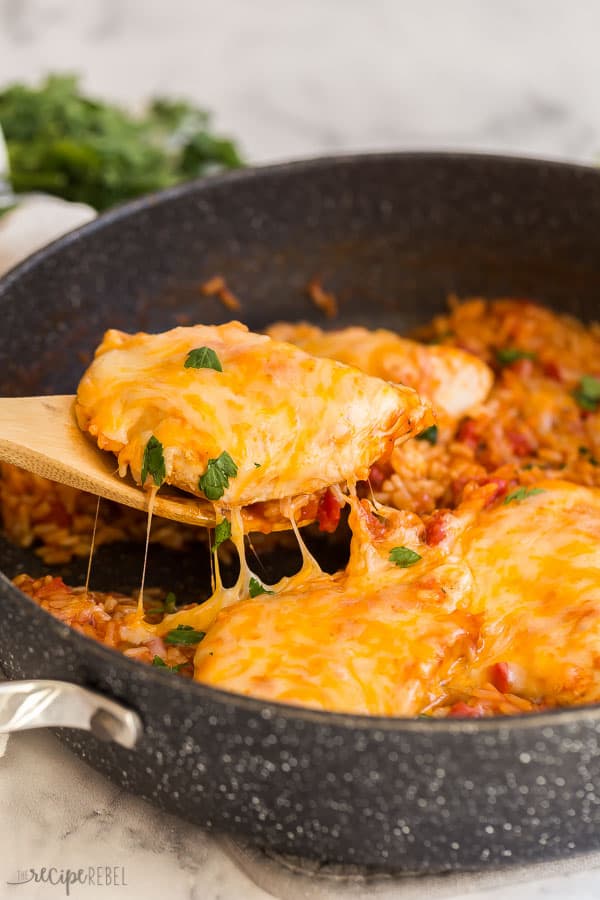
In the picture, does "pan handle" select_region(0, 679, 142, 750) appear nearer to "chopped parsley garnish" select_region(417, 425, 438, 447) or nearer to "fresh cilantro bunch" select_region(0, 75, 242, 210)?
"chopped parsley garnish" select_region(417, 425, 438, 447)

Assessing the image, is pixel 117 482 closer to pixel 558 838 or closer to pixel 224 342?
pixel 224 342

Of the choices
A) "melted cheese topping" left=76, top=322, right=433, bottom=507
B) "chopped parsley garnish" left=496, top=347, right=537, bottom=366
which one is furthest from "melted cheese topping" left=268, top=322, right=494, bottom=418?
"melted cheese topping" left=76, top=322, right=433, bottom=507

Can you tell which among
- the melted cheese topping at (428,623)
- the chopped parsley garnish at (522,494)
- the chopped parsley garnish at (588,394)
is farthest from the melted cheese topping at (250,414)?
the chopped parsley garnish at (588,394)

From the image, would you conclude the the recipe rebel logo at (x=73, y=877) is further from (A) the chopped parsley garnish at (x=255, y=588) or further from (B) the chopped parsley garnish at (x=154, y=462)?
(B) the chopped parsley garnish at (x=154, y=462)

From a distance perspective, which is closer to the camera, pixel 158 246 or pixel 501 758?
→ pixel 501 758

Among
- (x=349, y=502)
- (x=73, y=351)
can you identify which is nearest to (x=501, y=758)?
(x=349, y=502)

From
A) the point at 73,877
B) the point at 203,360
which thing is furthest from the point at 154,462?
the point at 73,877
